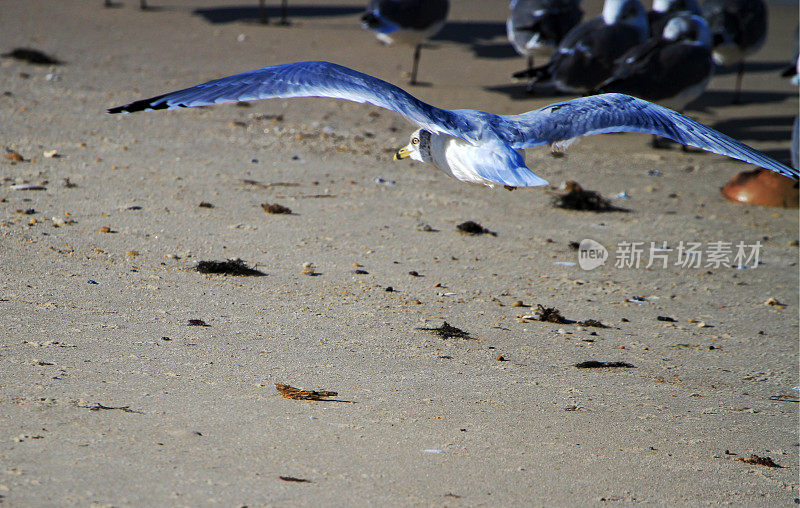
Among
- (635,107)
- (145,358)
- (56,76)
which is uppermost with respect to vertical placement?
(635,107)

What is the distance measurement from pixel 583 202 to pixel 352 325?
358cm

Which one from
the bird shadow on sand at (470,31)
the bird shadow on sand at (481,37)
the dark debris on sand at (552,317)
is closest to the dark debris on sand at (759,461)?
the dark debris on sand at (552,317)

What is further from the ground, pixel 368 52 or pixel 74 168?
pixel 368 52

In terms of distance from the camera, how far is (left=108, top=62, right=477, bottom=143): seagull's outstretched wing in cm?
458

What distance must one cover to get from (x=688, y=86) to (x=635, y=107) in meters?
5.43

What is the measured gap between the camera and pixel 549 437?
13.6ft

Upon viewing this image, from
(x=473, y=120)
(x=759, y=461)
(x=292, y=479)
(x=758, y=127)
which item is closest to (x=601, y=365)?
(x=759, y=461)

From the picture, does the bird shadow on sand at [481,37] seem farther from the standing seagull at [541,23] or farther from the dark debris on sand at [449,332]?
the dark debris on sand at [449,332]

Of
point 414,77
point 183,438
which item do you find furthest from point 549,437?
point 414,77

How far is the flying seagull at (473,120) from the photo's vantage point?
4633 mm

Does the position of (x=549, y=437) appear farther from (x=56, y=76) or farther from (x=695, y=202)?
(x=56, y=76)

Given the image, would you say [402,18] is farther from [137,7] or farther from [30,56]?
[137,7]

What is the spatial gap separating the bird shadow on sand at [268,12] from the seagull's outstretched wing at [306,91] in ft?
33.7

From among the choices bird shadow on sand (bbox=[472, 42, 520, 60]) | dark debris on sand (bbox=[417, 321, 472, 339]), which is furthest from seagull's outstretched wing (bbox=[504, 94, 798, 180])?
bird shadow on sand (bbox=[472, 42, 520, 60])
